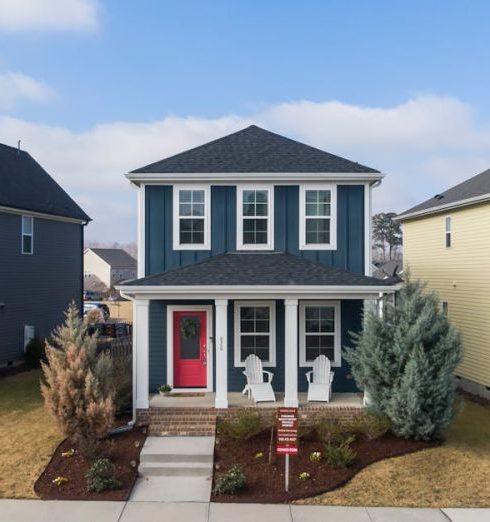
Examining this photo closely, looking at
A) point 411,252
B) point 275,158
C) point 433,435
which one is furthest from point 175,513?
point 411,252

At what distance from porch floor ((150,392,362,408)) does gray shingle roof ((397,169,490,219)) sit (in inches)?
312

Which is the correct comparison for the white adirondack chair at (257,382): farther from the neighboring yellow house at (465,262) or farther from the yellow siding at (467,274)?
the yellow siding at (467,274)

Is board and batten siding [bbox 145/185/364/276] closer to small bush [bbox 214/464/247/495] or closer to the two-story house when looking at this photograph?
the two-story house

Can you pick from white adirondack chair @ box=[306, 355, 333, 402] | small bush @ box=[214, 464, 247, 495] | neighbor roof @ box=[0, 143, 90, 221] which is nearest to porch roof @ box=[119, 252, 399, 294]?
white adirondack chair @ box=[306, 355, 333, 402]

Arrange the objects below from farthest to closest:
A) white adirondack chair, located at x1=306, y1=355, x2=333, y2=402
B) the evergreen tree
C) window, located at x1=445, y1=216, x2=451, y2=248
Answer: window, located at x1=445, y1=216, x2=451, y2=248 < white adirondack chair, located at x1=306, y1=355, x2=333, y2=402 < the evergreen tree

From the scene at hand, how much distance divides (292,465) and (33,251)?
15076mm

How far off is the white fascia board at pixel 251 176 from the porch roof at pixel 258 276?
197 cm

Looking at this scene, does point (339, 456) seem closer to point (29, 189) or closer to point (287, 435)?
point (287, 435)

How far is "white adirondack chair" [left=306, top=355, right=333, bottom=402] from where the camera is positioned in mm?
12633

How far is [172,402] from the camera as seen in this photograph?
12.4 metres

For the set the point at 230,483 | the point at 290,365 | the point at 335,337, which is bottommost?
the point at 230,483

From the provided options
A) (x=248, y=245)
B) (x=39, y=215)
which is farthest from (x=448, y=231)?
(x=39, y=215)

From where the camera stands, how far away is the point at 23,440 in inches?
438

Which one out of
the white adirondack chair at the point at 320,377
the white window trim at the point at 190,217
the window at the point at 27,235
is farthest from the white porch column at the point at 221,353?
the window at the point at 27,235
